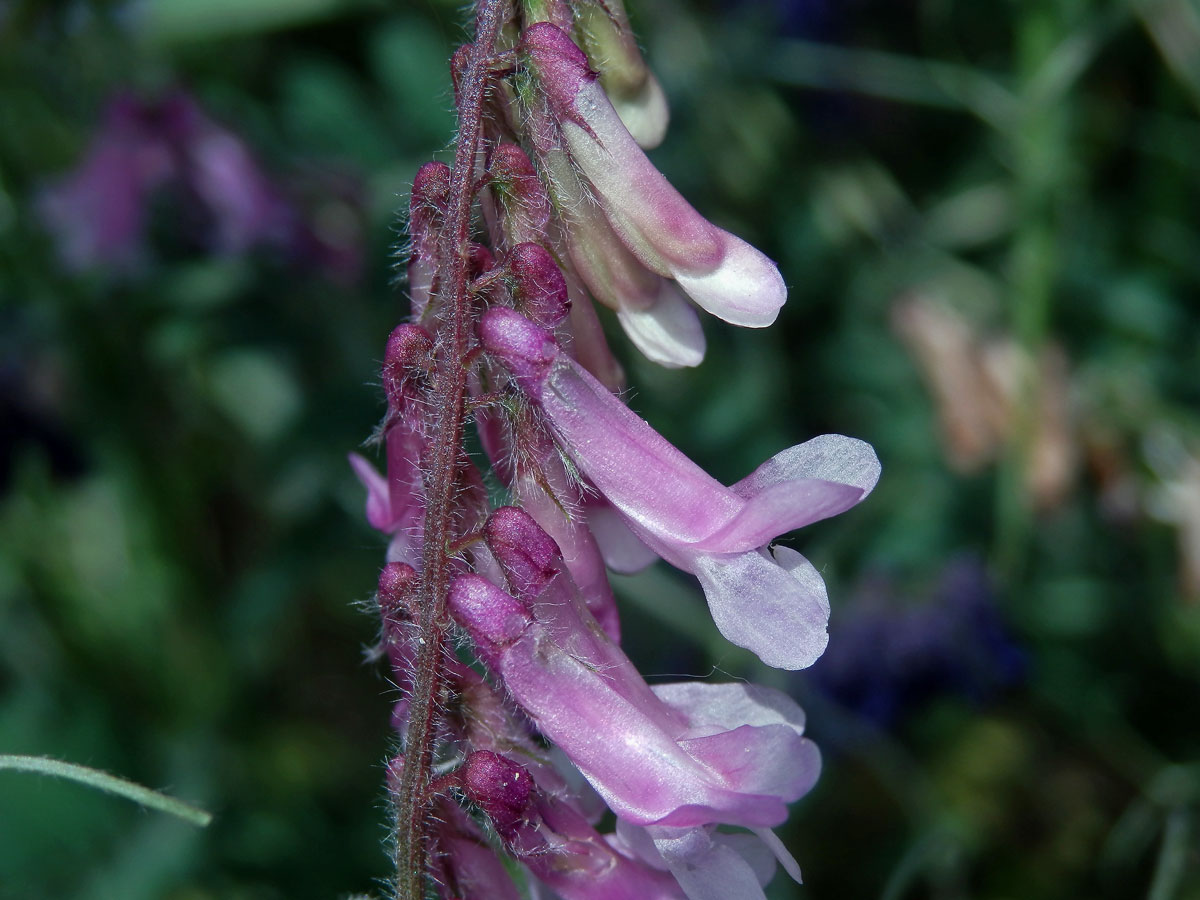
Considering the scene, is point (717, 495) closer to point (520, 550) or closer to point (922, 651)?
point (520, 550)

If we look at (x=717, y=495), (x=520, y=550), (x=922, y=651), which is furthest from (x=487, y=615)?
(x=922, y=651)

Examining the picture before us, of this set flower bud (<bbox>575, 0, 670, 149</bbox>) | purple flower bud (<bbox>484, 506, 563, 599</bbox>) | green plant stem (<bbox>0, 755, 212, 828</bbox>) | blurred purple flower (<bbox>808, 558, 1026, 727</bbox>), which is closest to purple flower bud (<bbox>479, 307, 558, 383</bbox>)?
purple flower bud (<bbox>484, 506, 563, 599</bbox>)

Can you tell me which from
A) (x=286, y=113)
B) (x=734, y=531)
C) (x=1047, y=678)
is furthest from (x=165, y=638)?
(x=734, y=531)

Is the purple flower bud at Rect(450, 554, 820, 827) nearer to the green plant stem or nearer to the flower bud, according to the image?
the green plant stem

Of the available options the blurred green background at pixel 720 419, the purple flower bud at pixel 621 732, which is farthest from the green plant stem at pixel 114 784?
the blurred green background at pixel 720 419

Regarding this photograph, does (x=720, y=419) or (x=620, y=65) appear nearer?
(x=620, y=65)

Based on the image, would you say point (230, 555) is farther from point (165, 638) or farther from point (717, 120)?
point (717, 120)

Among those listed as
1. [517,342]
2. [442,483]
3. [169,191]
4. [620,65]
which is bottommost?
[442,483]
